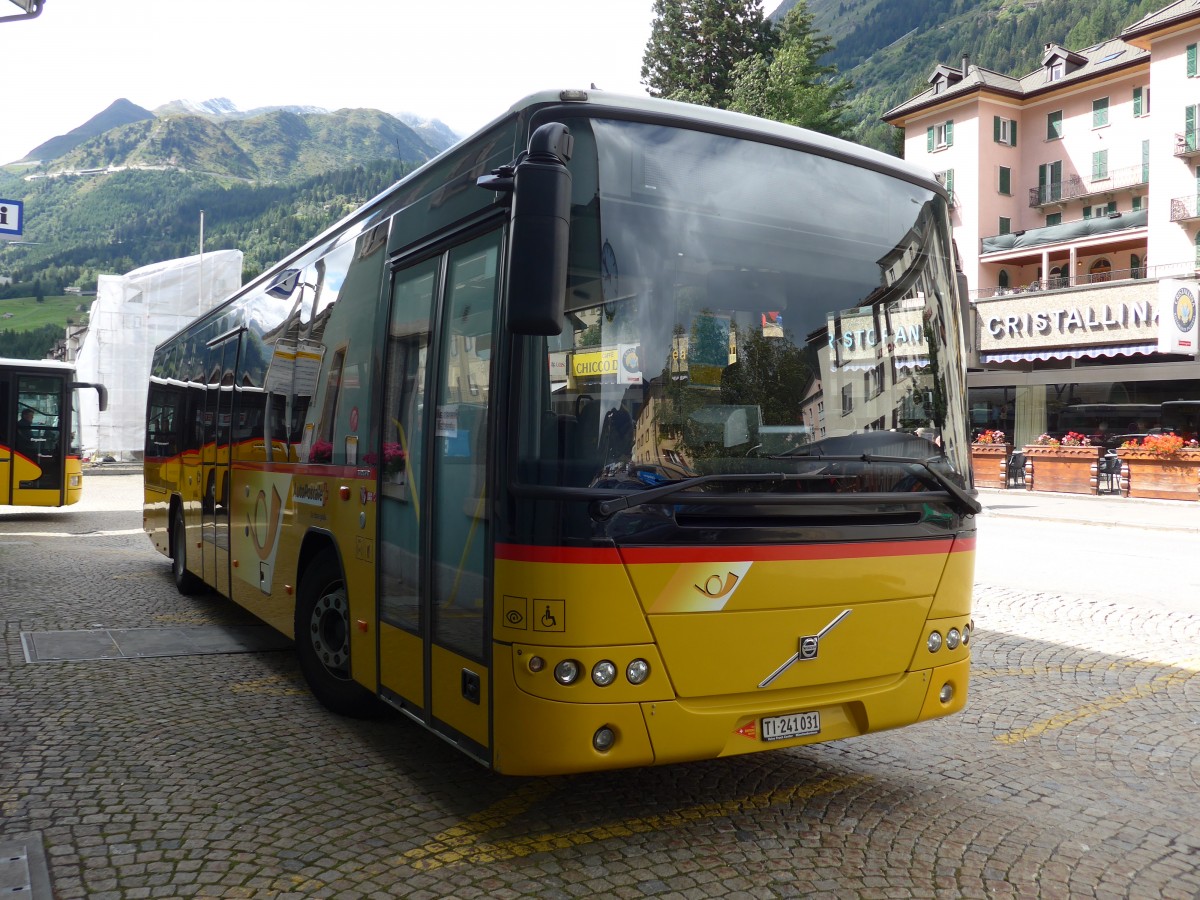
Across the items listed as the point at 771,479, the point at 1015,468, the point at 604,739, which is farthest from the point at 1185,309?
the point at 604,739

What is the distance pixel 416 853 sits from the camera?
13.3ft

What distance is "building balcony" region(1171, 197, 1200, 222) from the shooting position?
4006cm

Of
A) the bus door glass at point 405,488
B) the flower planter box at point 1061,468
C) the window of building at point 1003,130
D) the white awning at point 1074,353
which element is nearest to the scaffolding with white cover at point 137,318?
the white awning at point 1074,353

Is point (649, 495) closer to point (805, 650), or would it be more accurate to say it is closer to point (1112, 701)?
point (805, 650)

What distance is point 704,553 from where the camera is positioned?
3.94 meters

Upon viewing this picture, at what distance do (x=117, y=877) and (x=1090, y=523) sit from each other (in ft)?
60.4

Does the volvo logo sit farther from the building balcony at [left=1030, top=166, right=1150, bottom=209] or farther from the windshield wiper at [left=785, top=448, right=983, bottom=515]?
the building balcony at [left=1030, top=166, right=1150, bottom=209]

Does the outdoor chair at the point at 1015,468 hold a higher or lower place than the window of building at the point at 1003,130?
lower

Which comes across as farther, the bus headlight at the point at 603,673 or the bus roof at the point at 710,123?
the bus roof at the point at 710,123

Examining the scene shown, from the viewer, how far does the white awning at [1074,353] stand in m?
32.7

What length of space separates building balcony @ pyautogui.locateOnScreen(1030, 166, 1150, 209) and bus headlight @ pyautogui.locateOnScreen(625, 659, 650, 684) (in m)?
51.8

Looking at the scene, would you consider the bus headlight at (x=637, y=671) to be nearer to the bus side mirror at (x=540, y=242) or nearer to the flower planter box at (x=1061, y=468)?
the bus side mirror at (x=540, y=242)

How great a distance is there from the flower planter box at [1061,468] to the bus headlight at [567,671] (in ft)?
82.4

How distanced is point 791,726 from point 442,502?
66.5 inches
